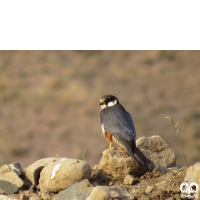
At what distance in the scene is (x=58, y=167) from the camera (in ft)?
21.9

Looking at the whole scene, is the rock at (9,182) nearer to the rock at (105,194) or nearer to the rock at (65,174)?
the rock at (65,174)

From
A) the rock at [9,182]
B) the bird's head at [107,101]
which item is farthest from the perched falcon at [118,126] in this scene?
the rock at [9,182]

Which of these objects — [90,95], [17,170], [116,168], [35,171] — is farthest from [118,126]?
[90,95]

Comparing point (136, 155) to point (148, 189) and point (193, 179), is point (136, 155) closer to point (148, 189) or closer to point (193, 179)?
point (148, 189)

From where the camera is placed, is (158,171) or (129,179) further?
(158,171)

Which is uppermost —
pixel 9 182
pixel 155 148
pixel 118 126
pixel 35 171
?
pixel 118 126

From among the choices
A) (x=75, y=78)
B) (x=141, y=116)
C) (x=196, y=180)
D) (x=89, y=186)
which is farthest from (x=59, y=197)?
(x=75, y=78)

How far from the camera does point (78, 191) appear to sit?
6.43 metres

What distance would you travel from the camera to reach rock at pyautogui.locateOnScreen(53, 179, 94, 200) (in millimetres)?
6391

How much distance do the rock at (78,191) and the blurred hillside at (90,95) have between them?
633cm

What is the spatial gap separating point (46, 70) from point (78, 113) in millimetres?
2125

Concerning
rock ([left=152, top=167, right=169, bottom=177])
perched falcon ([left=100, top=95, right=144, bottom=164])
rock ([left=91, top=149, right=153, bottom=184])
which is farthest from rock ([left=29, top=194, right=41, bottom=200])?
rock ([left=152, top=167, right=169, bottom=177])

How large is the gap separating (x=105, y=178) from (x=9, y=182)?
39.5 inches

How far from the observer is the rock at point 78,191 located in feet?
21.0
